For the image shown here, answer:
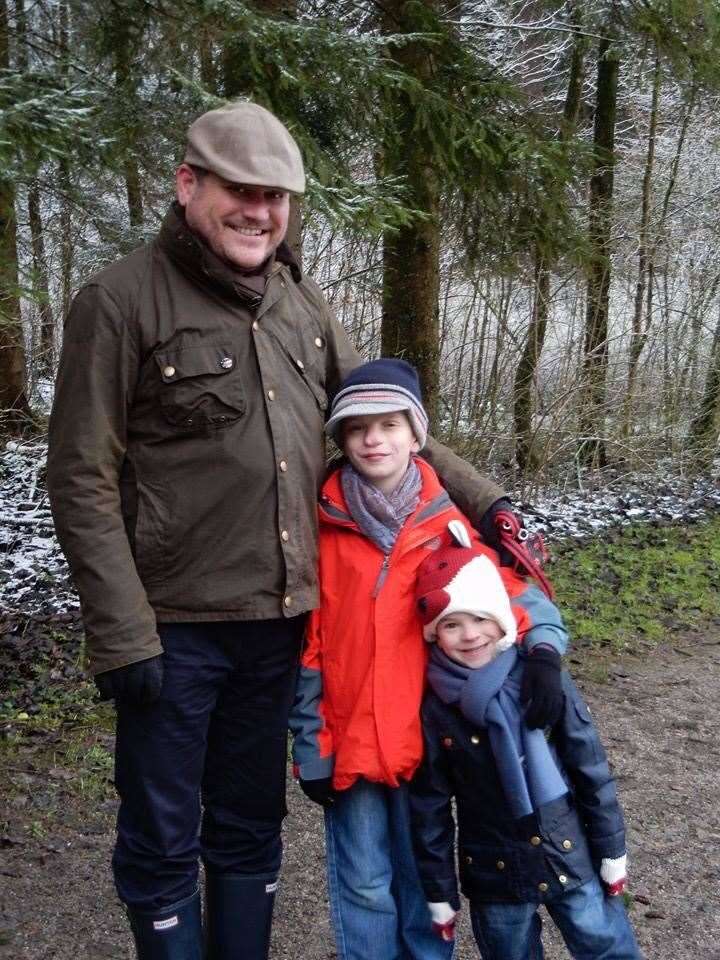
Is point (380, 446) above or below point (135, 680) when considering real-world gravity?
above

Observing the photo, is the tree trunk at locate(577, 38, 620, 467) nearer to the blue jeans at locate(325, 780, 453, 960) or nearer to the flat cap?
the flat cap

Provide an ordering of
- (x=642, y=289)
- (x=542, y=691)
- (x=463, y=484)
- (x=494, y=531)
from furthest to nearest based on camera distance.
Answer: (x=642, y=289), (x=463, y=484), (x=494, y=531), (x=542, y=691)

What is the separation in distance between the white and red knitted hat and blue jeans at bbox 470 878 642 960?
2.24 ft

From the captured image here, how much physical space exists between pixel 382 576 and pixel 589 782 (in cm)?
76

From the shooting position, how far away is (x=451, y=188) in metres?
6.76

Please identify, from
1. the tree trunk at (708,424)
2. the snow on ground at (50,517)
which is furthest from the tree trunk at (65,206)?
the tree trunk at (708,424)

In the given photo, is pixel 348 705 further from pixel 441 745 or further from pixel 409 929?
pixel 409 929

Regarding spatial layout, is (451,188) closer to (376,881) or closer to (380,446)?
(380,446)

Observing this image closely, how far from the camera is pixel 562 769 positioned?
8.48 ft

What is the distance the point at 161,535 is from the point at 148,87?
10.8 feet

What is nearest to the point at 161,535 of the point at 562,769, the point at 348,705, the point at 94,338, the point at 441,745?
the point at 94,338

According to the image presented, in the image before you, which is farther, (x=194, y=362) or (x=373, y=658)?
(x=373, y=658)

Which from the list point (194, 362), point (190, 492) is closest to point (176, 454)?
point (190, 492)

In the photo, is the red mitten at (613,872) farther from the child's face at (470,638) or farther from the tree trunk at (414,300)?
the tree trunk at (414,300)
